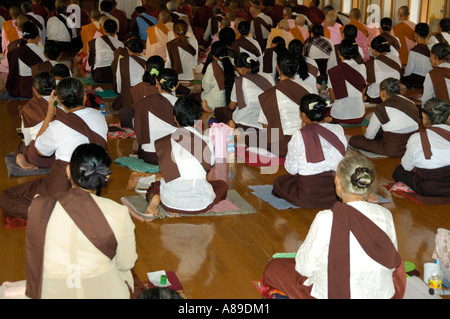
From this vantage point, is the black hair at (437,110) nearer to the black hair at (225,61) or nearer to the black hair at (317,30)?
the black hair at (225,61)

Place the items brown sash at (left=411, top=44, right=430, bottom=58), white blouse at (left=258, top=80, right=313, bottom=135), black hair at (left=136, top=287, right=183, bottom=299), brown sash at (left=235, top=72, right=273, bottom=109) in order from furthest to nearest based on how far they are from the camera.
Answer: brown sash at (left=411, top=44, right=430, bottom=58) → brown sash at (left=235, top=72, right=273, bottom=109) → white blouse at (left=258, top=80, right=313, bottom=135) → black hair at (left=136, top=287, right=183, bottom=299)

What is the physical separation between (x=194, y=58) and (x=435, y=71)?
4.15 meters

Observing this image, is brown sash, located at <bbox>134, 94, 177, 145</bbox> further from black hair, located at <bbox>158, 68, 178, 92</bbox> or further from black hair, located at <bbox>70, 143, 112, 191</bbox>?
black hair, located at <bbox>70, 143, 112, 191</bbox>

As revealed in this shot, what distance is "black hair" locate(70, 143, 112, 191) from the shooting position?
291 centimetres

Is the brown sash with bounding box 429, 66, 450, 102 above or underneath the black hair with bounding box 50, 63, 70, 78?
underneath

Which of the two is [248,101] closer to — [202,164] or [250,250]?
[202,164]

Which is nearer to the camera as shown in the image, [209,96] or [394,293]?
[394,293]

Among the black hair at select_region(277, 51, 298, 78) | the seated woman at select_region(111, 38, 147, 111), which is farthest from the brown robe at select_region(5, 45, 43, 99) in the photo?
the black hair at select_region(277, 51, 298, 78)

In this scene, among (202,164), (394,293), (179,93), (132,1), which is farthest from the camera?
(132,1)

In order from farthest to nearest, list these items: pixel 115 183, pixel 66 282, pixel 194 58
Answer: pixel 194 58 → pixel 115 183 → pixel 66 282

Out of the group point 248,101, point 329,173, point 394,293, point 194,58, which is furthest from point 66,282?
point 194,58

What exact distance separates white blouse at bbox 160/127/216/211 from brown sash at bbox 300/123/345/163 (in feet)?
2.39

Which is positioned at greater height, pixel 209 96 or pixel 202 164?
pixel 202 164
